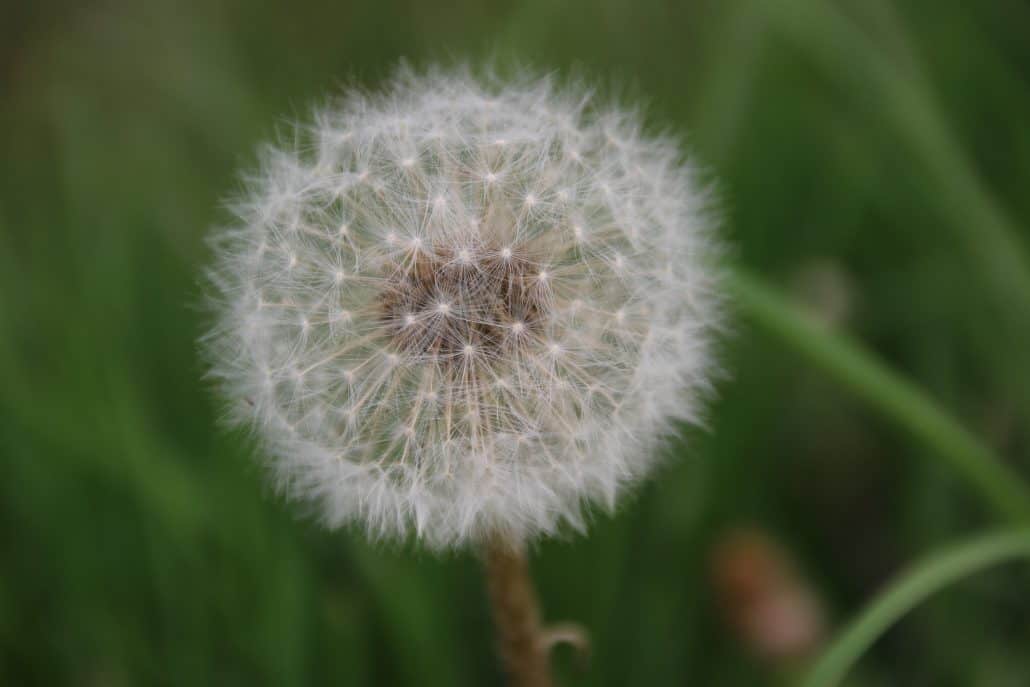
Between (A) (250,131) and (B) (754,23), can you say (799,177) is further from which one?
(A) (250,131)

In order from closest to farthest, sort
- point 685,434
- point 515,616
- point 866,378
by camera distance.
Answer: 1. point 515,616
2. point 866,378
3. point 685,434

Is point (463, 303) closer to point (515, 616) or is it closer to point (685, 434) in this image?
point (515, 616)

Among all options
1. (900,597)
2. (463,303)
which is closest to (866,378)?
(900,597)

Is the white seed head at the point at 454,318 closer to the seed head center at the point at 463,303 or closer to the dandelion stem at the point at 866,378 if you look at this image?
the seed head center at the point at 463,303

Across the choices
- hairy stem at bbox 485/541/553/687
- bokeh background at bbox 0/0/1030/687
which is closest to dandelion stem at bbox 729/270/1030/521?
bokeh background at bbox 0/0/1030/687

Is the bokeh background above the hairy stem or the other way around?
above

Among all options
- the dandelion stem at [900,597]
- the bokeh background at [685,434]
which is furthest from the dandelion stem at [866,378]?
the bokeh background at [685,434]

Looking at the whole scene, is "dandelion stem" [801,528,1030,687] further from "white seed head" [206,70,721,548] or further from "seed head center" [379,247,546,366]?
"seed head center" [379,247,546,366]

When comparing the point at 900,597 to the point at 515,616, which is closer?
the point at 515,616
